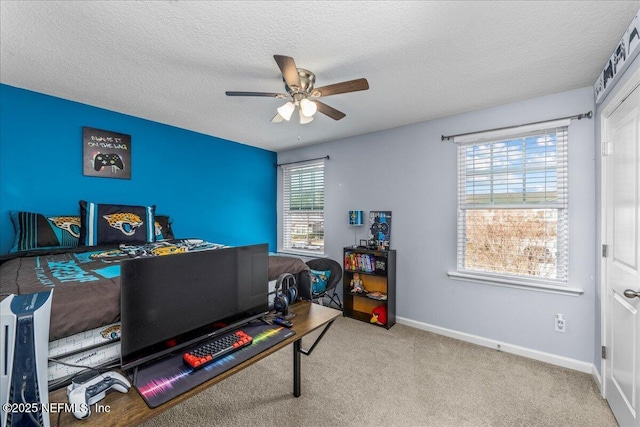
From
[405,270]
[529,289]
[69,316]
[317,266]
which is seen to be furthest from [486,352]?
[69,316]

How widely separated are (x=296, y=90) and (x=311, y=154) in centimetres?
241

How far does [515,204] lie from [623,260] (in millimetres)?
1024

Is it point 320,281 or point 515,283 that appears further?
point 320,281

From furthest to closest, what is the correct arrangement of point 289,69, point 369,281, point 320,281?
point 369,281
point 320,281
point 289,69

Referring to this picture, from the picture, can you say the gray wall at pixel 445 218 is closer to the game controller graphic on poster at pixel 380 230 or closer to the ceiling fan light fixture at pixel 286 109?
the game controller graphic on poster at pixel 380 230

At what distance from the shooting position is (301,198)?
→ 4.68m

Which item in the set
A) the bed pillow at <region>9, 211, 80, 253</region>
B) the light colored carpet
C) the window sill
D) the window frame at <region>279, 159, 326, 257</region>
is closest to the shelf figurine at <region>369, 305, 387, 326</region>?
the light colored carpet

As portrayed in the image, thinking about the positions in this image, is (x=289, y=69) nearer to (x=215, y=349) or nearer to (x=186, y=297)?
(x=186, y=297)

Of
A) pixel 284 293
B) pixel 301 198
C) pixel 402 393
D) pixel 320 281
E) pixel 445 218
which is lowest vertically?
pixel 402 393

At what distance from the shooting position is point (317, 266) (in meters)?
3.94

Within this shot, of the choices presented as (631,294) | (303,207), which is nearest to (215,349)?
(631,294)

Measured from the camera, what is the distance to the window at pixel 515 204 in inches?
100

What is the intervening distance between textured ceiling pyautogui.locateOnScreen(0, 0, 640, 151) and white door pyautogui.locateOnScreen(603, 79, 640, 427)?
0.58 metres

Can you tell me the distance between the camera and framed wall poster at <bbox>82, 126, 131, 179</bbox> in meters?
2.93
